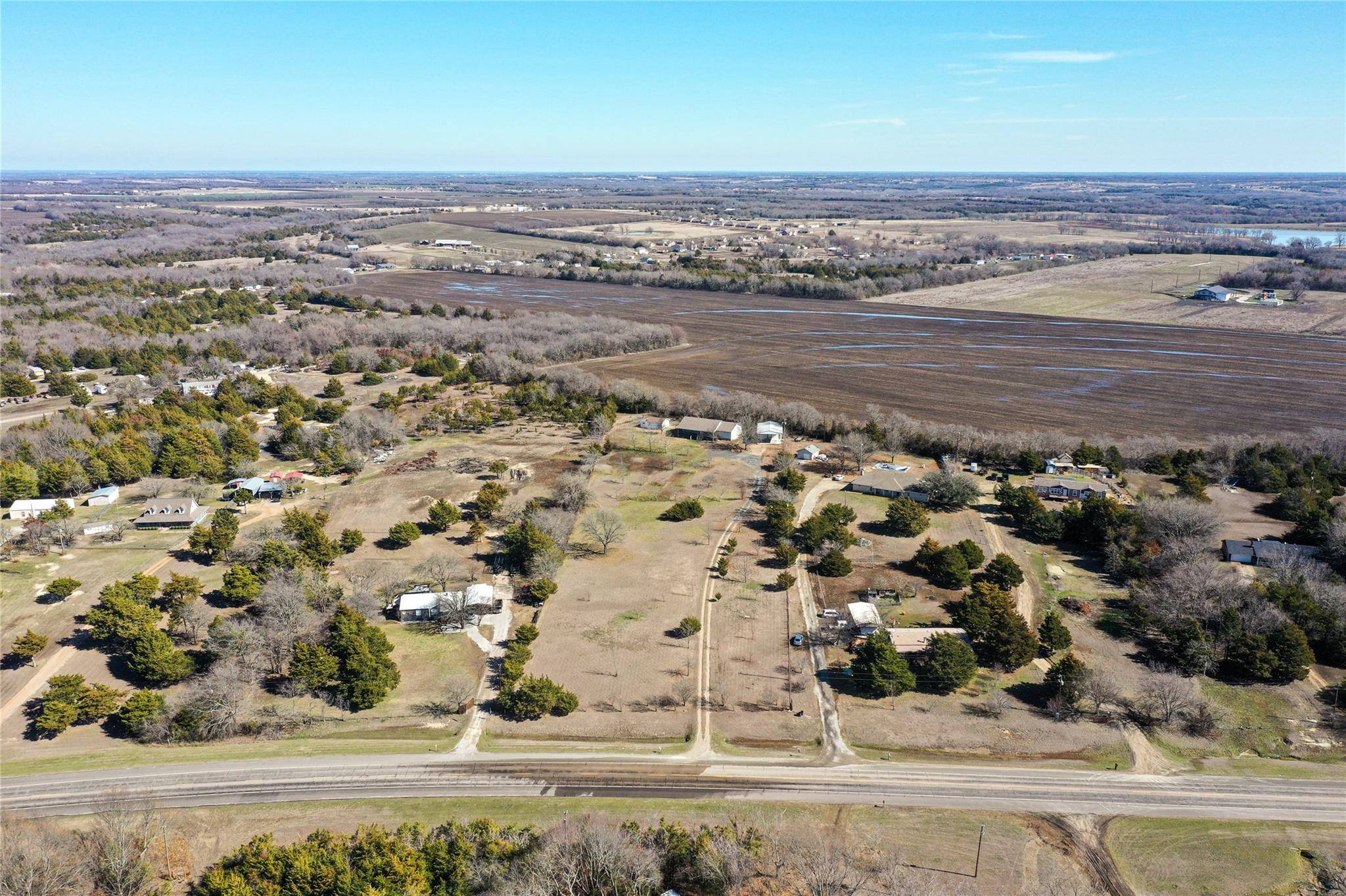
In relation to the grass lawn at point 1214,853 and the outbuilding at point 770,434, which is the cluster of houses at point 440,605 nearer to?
the grass lawn at point 1214,853

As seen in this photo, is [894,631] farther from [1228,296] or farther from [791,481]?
[1228,296]

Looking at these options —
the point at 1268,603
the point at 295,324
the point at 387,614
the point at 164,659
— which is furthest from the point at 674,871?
the point at 295,324

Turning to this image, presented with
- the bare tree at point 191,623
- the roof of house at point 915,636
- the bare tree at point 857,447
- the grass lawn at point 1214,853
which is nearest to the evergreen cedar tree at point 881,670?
the roof of house at point 915,636

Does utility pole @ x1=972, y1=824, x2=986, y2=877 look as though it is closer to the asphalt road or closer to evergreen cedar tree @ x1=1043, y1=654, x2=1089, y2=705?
the asphalt road

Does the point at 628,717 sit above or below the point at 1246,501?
below

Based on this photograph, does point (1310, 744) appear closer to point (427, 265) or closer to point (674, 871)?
point (674, 871)

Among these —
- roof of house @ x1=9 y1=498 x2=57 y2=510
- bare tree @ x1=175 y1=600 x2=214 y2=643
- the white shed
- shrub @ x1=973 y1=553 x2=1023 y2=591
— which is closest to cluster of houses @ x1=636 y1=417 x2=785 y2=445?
shrub @ x1=973 y1=553 x2=1023 y2=591

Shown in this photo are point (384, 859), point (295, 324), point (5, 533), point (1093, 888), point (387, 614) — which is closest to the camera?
point (384, 859)
